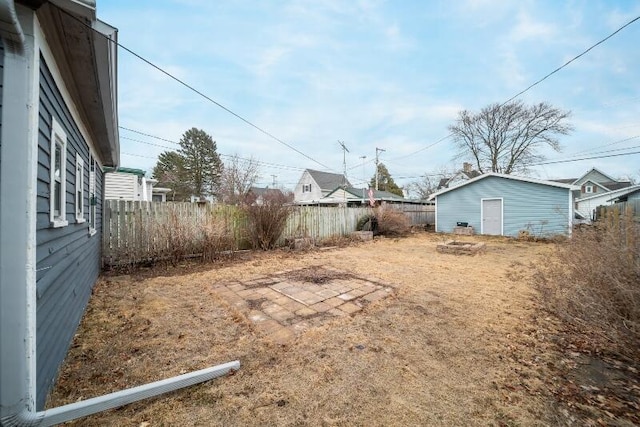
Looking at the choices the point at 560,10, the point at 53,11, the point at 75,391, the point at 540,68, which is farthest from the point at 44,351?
the point at 540,68

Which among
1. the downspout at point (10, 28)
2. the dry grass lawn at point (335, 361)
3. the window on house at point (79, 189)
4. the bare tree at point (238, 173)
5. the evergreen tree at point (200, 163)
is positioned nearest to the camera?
the downspout at point (10, 28)

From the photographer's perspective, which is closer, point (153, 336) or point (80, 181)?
point (153, 336)

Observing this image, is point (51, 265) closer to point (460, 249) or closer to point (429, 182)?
point (460, 249)

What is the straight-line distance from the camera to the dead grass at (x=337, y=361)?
1.63 meters

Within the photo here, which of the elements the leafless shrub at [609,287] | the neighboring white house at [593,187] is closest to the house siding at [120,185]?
the leafless shrub at [609,287]

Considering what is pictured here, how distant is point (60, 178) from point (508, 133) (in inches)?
1121

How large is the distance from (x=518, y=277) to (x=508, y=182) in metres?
9.71

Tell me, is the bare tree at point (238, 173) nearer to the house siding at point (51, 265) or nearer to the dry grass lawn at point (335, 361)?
the dry grass lawn at point (335, 361)

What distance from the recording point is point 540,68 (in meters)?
7.04

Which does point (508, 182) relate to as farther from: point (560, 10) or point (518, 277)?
point (518, 277)

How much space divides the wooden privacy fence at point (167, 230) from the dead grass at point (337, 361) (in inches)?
77.3

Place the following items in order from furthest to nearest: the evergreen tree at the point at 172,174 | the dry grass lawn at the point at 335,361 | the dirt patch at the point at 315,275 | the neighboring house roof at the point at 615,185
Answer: the neighboring house roof at the point at 615,185
the evergreen tree at the point at 172,174
the dirt patch at the point at 315,275
the dry grass lawn at the point at 335,361

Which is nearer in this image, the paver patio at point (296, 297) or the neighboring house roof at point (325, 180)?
the paver patio at point (296, 297)

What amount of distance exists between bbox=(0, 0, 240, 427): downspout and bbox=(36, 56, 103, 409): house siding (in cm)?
24
